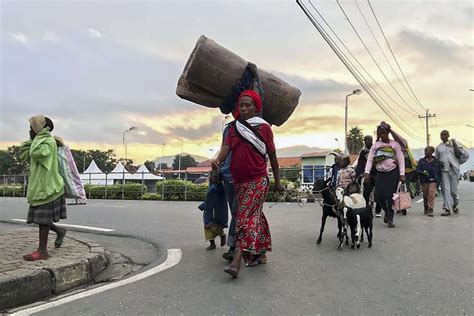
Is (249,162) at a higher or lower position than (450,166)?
lower

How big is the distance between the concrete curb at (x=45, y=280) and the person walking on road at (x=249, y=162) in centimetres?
166

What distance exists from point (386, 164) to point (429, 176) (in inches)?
140

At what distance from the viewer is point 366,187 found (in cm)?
818

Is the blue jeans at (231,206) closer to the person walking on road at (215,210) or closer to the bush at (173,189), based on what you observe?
the person walking on road at (215,210)

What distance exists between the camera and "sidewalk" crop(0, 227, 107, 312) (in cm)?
360

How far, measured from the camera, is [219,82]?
15.2 ft

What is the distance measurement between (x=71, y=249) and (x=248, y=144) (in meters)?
2.68

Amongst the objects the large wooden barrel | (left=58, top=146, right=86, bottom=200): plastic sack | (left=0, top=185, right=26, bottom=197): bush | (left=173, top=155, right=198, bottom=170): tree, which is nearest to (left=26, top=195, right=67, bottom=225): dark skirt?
(left=58, top=146, right=86, bottom=200): plastic sack

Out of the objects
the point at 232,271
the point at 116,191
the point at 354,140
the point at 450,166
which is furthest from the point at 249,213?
the point at 354,140

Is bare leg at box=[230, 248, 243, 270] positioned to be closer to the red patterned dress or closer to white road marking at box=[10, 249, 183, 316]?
the red patterned dress

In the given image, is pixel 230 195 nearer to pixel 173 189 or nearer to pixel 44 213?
pixel 44 213

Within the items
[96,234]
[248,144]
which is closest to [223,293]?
[248,144]

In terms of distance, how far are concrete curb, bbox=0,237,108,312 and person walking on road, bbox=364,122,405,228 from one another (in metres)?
4.94

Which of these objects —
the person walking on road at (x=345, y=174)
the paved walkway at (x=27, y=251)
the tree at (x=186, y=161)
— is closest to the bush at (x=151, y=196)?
the person walking on road at (x=345, y=174)
